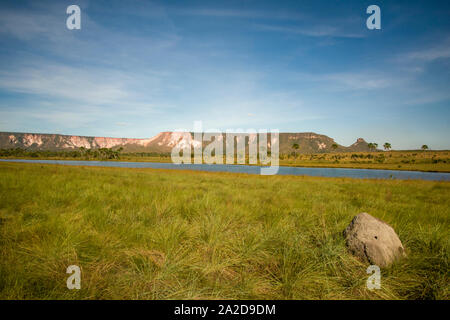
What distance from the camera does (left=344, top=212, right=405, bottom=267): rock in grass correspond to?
4.09 metres

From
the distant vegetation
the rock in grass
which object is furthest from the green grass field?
the distant vegetation

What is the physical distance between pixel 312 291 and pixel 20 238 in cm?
563

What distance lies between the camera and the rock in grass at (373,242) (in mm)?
4094

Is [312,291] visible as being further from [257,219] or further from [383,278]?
[257,219]

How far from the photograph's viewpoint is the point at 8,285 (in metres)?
2.85

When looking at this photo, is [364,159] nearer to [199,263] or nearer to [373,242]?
[373,242]

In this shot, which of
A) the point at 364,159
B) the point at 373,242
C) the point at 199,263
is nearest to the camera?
the point at 199,263

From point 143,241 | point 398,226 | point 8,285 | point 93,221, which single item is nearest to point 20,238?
point 93,221

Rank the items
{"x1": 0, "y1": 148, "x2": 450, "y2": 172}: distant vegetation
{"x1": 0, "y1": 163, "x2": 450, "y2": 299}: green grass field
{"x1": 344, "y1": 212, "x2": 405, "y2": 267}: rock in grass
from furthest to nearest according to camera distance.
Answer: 1. {"x1": 0, "y1": 148, "x2": 450, "y2": 172}: distant vegetation
2. {"x1": 344, "y1": 212, "x2": 405, "y2": 267}: rock in grass
3. {"x1": 0, "y1": 163, "x2": 450, "y2": 299}: green grass field

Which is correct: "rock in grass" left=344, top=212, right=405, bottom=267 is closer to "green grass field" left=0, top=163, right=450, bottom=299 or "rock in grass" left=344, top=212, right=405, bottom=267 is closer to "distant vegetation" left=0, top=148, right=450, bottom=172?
"green grass field" left=0, top=163, right=450, bottom=299

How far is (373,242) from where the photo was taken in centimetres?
423

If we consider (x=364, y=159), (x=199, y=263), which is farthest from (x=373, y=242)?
(x=364, y=159)

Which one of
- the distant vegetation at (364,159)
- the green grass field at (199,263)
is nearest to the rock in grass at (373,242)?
the green grass field at (199,263)

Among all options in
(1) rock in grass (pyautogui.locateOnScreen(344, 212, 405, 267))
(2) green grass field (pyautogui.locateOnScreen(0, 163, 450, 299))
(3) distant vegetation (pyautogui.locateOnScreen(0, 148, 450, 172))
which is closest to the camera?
(2) green grass field (pyautogui.locateOnScreen(0, 163, 450, 299))
